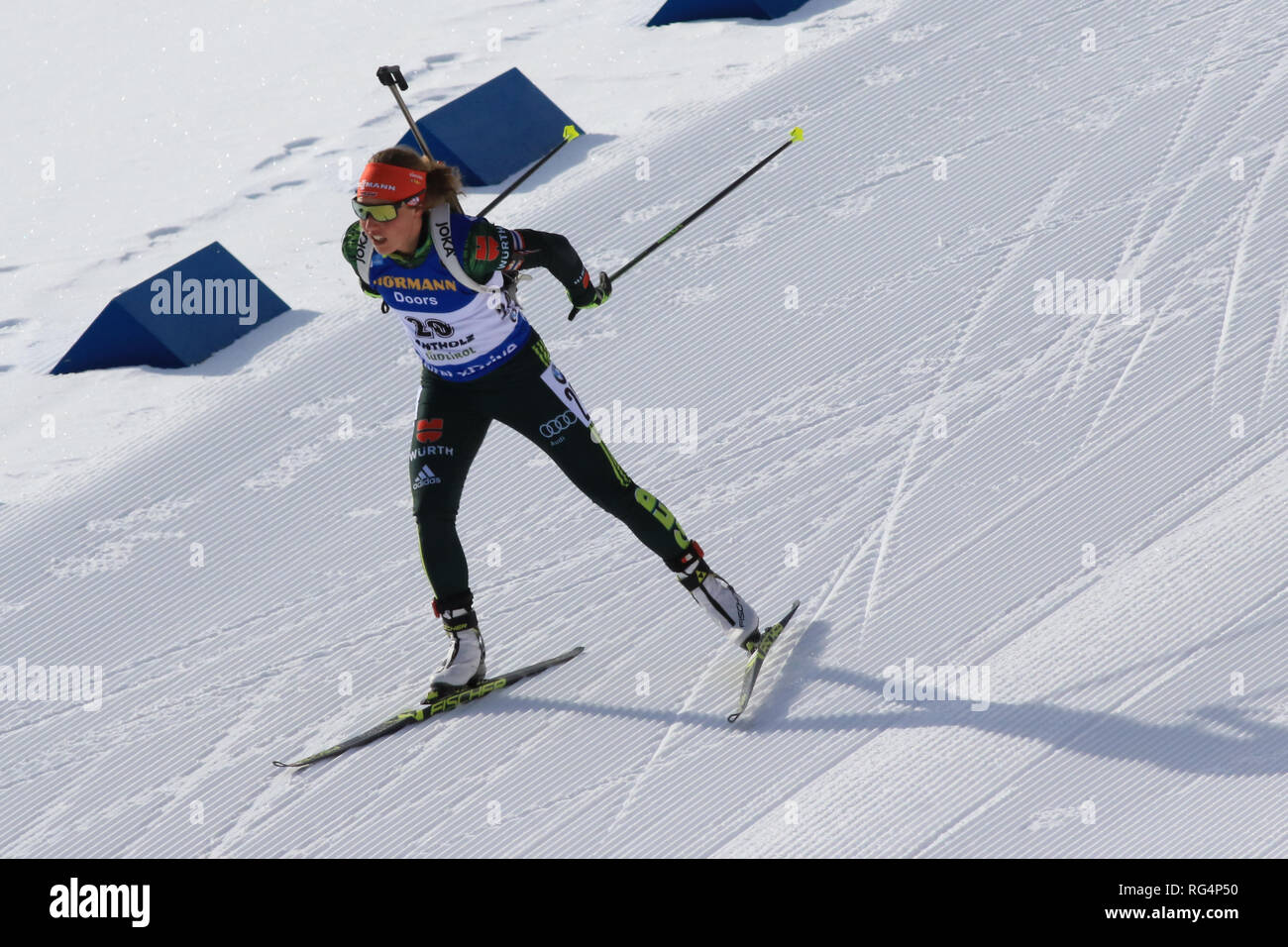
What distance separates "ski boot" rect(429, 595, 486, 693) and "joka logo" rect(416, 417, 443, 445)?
521 millimetres

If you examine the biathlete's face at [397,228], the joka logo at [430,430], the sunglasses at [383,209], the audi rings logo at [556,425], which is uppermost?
the sunglasses at [383,209]

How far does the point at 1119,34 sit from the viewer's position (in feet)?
25.7

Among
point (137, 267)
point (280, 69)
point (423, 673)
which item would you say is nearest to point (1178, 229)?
point (423, 673)

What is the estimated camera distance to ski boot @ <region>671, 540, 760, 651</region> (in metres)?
4.41

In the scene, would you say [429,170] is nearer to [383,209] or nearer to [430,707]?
[383,209]

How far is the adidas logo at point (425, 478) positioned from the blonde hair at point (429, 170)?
798 millimetres

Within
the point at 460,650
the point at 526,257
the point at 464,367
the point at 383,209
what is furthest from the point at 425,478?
the point at 383,209

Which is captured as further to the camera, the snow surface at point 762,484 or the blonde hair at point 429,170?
the snow surface at point 762,484

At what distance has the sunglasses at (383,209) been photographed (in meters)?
3.83

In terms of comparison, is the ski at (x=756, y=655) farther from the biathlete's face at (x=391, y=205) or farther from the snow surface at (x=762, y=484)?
the biathlete's face at (x=391, y=205)

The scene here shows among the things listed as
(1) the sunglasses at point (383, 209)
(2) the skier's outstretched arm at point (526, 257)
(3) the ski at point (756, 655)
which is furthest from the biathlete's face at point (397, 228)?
(3) the ski at point (756, 655)

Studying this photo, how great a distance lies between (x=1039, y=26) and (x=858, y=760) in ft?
18.0

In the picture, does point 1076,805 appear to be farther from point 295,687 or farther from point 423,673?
point 295,687

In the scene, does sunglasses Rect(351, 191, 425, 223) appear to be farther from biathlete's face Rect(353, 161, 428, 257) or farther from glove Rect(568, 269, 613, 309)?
glove Rect(568, 269, 613, 309)
